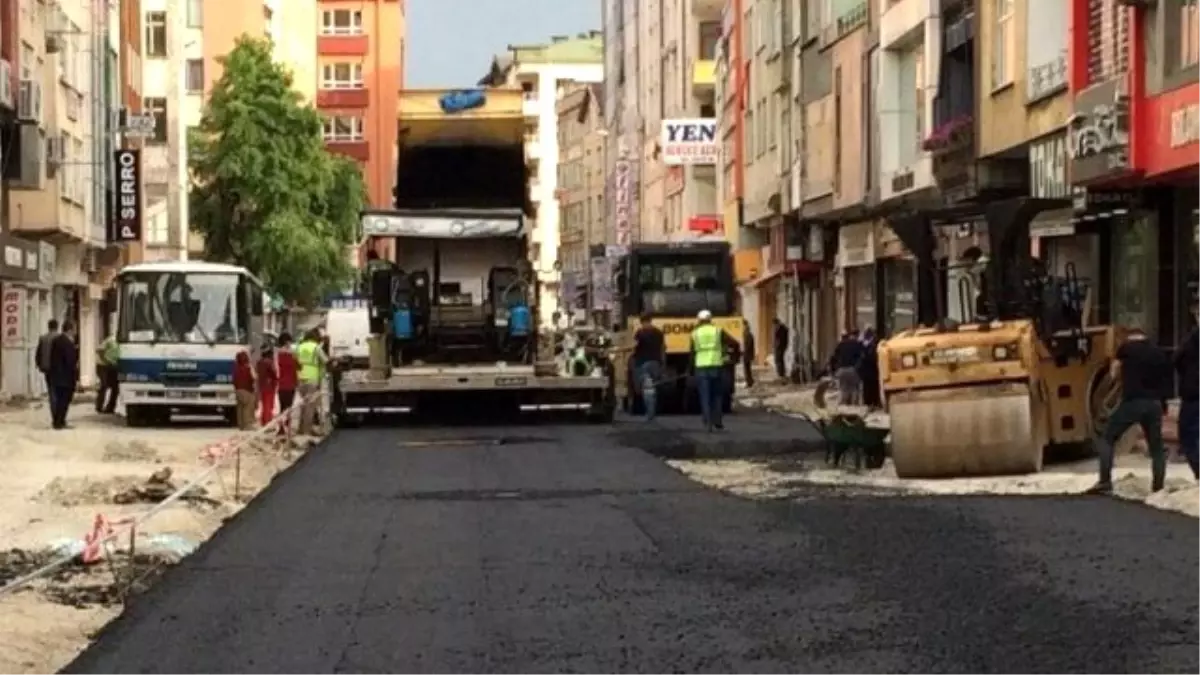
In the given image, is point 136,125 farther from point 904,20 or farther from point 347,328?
point 904,20

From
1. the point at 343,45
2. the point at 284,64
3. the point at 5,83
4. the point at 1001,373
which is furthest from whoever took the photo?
the point at 343,45

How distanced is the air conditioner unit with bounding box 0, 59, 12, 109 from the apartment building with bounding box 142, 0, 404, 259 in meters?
8.14

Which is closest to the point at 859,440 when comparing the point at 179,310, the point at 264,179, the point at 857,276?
the point at 179,310

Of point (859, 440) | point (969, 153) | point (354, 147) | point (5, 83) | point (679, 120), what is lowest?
point (859, 440)

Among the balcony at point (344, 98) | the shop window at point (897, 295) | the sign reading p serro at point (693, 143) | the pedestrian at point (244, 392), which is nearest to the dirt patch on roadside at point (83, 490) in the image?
the pedestrian at point (244, 392)

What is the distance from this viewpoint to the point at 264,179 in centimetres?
6850

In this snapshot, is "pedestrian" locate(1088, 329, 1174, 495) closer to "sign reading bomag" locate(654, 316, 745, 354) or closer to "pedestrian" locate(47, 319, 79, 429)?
"sign reading bomag" locate(654, 316, 745, 354)

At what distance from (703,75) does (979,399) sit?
197ft

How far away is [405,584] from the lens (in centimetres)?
1328

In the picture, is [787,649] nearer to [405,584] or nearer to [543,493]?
[405,584]

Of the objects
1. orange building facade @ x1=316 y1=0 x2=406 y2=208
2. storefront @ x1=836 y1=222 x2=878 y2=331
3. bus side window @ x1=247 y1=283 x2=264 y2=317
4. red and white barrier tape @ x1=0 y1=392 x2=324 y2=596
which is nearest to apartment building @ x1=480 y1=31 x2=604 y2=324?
orange building facade @ x1=316 y1=0 x2=406 y2=208

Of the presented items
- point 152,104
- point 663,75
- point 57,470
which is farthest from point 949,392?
point 663,75

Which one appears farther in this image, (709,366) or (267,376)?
(267,376)

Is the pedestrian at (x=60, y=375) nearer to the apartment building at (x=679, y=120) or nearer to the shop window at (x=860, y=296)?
the shop window at (x=860, y=296)
